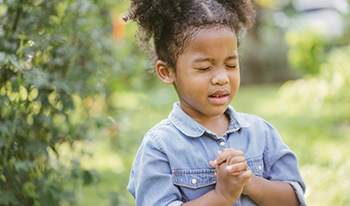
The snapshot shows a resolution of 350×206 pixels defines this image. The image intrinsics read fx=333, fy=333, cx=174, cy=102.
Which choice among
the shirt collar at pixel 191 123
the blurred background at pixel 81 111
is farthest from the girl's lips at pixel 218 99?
the blurred background at pixel 81 111

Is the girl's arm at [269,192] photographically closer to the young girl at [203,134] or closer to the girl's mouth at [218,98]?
A: the young girl at [203,134]

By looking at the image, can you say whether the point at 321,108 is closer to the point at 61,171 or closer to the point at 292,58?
the point at 292,58

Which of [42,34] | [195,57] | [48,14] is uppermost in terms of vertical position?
[48,14]

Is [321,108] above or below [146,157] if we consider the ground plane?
below

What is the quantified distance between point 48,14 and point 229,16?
125 centimetres

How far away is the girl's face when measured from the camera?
4.72ft

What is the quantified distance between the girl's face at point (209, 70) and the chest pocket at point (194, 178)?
0.27 metres

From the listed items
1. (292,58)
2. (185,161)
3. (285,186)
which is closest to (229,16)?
(185,161)

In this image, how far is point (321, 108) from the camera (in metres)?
5.41

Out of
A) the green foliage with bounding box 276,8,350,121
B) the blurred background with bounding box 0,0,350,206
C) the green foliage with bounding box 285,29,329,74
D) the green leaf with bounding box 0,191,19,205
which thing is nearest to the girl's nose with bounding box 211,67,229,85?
the blurred background with bounding box 0,0,350,206

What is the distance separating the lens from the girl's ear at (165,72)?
1.58 m

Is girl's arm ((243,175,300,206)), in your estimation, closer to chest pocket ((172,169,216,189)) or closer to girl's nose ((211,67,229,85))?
chest pocket ((172,169,216,189))

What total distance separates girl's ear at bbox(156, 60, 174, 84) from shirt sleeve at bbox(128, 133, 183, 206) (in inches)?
11.8

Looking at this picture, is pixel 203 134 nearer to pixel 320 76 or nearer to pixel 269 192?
pixel 269 192
